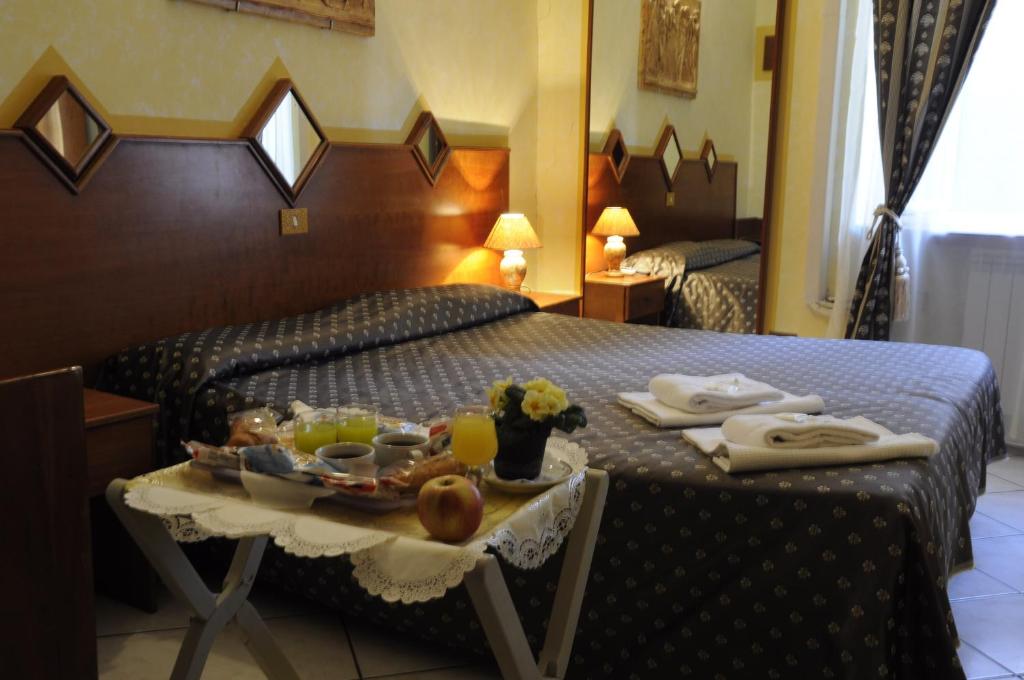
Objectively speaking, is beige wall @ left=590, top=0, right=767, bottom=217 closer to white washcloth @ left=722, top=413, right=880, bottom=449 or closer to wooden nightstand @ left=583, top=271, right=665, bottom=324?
wooden nightstand @ left=583, top=271, right=665, bottom=324

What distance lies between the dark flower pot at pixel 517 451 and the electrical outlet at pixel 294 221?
→ 1.97m

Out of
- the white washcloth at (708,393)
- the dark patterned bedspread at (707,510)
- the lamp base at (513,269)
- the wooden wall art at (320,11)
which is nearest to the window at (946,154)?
the dark patterned bedspread at (707,510)

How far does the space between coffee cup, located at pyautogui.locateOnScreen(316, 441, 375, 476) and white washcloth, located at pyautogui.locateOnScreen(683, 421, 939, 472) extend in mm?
804

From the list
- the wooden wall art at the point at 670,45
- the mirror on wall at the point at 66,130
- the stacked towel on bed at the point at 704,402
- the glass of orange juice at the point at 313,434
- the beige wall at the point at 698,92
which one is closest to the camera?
the glass of orange juice at the point at 313,434

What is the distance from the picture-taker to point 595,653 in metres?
1.97

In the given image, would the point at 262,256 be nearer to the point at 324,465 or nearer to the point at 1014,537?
the point at 324,465

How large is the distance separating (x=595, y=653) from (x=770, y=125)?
2.91 m

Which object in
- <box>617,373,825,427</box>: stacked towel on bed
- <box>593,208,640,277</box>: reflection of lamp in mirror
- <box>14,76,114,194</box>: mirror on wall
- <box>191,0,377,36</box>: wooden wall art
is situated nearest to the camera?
<box>617,373,825,427</box>: stacked towel on bed

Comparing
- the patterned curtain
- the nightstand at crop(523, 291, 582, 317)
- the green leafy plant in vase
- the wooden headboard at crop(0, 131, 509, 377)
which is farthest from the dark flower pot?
the patterned curtain

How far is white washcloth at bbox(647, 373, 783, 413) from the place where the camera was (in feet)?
7.45

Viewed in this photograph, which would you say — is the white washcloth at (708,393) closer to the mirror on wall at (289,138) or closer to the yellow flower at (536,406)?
the yellow flower at (536,406)

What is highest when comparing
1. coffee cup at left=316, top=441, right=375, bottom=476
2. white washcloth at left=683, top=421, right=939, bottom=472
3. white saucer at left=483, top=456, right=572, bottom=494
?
coffee cup at left=316, top=441, right=375, bottom=476

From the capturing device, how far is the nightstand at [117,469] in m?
2.23

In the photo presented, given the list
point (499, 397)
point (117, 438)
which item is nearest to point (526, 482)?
point (499, 397)
